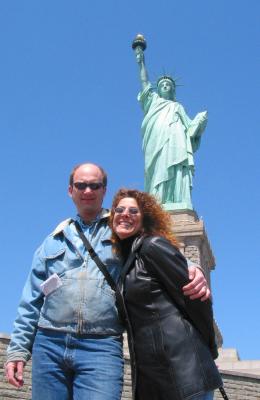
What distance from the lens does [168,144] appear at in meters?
18.2

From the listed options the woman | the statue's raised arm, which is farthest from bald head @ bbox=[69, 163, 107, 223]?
the statue's raised arm

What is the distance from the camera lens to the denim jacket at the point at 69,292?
2.70 meters

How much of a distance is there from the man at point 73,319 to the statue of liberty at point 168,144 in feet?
45.9

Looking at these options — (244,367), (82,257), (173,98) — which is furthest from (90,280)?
(173,98)

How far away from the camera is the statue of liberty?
17609 millimetres

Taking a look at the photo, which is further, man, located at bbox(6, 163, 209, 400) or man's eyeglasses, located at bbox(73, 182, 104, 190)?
man's eyeglasses, located at bbox(73, 182, 104, 190)

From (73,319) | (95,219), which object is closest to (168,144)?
(95,219)

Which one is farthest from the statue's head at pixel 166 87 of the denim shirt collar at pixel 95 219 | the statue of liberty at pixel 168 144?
the denim shirt collar at pixel 95 219

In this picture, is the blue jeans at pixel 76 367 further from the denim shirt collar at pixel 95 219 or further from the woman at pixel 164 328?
the denim shirt collar at pixel 95 219

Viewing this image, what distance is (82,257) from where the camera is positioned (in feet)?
9.37

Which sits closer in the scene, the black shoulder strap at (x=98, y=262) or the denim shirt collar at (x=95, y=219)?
the black shoulder strap at (x=98, y=262)

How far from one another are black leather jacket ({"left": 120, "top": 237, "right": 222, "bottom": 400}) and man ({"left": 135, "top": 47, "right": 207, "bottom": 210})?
14.3 meters

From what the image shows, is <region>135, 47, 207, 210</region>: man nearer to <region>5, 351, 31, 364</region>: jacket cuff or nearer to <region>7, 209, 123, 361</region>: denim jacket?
<region>7, 209, 123, 361</region>: denim jacket

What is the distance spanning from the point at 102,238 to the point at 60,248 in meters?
0.22
